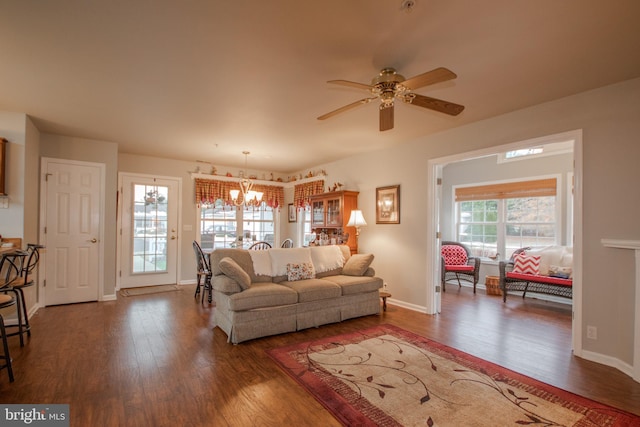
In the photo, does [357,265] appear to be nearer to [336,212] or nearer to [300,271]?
[300,271]

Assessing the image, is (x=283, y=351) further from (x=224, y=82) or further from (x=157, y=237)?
(x=157, y=237)

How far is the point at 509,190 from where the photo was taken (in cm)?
621

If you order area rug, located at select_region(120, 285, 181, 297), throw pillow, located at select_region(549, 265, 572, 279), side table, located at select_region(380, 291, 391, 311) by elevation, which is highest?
throw pillow, located at select_region(549, 265, 572, 279)

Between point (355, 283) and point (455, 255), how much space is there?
3255 mm

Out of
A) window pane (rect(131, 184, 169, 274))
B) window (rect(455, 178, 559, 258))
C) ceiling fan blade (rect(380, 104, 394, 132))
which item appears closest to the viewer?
ceiling fan blade (rect(380, 104, 394, 132))

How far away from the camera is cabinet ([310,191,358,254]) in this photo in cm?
559

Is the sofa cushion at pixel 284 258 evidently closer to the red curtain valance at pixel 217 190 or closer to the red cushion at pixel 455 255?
the red curtain valance at pixel 217 190

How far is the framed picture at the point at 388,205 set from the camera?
4.96 m

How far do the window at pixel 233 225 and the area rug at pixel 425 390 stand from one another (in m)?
4.22

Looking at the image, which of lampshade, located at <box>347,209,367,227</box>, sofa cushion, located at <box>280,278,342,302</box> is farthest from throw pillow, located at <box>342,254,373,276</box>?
lampshade, located at <box>347,209,367,227</box>

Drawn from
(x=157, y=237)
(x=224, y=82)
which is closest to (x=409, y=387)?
(x=224, y=82)

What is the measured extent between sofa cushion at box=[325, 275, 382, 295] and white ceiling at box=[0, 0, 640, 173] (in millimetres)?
2080

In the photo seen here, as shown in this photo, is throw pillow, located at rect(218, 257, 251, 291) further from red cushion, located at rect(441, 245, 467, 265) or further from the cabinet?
red cushion, located at rect(441, 245, 467, 265)

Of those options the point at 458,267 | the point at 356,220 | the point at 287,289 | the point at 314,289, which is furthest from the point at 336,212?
the point at 458,267
